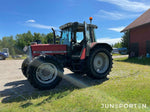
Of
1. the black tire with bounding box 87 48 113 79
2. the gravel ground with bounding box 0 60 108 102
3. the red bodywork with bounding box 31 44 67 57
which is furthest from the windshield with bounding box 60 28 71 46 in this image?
the gravel ground with bounding box 0 60 108 102

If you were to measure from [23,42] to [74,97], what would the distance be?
49890mm

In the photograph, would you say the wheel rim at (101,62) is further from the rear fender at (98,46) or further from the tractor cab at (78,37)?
the tractor cab at (78,37)

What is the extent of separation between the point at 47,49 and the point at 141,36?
12852 millimetres

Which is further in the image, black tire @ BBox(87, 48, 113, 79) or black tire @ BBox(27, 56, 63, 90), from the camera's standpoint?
black tire @ BBox(87, 48, 113, 79)

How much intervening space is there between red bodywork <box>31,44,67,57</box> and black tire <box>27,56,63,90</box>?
2.30ft

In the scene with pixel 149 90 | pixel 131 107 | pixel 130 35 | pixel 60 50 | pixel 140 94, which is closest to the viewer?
pixel 131 107

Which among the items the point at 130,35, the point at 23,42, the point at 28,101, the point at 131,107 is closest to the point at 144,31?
the point at 130,35

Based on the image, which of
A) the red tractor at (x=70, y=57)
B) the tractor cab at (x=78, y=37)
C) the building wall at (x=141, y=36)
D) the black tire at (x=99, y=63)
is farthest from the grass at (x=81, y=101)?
the building wall at (x=141, y=36)

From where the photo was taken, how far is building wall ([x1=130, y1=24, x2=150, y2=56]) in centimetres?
1366

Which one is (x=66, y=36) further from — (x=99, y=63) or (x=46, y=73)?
(x=46, y=73)

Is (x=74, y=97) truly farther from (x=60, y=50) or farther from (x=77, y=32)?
(x=77, y=32)

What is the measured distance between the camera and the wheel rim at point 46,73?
415 centimetres

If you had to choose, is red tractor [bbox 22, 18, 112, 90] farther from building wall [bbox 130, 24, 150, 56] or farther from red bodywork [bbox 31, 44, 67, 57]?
building wall [bbox 130, 24, 150, 56]

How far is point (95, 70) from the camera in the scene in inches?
200
